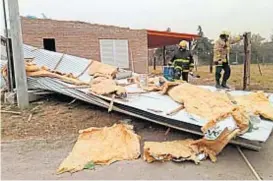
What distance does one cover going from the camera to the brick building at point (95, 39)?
13.7 metres

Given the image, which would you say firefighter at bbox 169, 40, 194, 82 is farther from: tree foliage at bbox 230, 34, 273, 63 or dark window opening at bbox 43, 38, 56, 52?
tree foliage at bbox 230, 34, 273, 63

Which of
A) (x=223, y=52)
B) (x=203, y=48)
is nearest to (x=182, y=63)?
(x=223, y=52)

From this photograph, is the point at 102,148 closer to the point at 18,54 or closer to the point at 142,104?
the point at 142,104

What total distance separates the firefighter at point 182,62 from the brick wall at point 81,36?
24.1ft

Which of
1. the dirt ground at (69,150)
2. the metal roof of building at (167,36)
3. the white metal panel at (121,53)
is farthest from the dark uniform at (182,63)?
the metal roof of building at (167,36)

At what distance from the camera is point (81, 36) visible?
15.1 meters

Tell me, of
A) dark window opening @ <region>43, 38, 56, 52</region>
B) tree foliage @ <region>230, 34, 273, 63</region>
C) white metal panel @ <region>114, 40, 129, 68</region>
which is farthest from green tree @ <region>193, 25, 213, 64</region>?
→ dark window opening @ <region>43, 38, 56, 52</region>

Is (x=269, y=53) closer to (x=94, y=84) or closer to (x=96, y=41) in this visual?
(x=96, y=41)

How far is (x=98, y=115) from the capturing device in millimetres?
6387

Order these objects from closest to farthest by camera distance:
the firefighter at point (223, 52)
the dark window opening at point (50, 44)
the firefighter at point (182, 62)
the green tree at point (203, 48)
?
the firefighter at point (223, 52)
the firefighter at point (182, 62)
the dark window opening at point (50, 44)
the green tree at point (203, 48)

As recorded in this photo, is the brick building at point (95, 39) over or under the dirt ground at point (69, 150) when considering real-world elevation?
over

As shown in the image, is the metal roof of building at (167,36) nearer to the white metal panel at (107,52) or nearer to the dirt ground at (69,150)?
the white metal panel at (107,52)

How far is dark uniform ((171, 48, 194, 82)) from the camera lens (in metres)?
8.55

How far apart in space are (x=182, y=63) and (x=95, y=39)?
799cm
